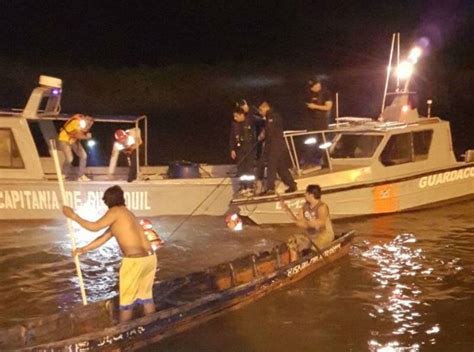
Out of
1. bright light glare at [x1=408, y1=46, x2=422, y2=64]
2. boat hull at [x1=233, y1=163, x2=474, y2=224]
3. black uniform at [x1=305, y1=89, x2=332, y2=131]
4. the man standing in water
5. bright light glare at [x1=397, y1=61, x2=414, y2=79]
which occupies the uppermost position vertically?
bright light glare at [x1=408, y1=46, x2=422, y2=64]

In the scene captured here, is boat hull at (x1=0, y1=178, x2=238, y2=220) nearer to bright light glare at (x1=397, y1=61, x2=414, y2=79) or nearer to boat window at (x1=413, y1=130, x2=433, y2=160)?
boat window at (x1=413, y1=130, x2=433, y2=160)

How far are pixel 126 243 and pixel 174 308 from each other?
3.67 feet

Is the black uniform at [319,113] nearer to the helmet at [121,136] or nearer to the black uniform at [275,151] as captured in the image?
the black uniform at [275,151]

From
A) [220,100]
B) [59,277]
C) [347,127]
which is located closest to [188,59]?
[220,100]

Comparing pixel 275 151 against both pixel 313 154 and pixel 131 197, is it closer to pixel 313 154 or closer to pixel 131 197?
pixel 313 154

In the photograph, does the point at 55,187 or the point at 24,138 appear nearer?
the point at 55,187

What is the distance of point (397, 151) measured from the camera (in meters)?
16.9

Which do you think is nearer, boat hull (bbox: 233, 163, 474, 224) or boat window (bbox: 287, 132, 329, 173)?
boat hull (bbox: 233, 163, 474, 224)

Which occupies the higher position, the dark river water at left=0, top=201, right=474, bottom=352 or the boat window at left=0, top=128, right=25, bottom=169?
the boat window at left=0, top=128, right=25, bottom=169

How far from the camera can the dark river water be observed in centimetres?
995

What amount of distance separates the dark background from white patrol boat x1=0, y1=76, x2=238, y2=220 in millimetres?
11958

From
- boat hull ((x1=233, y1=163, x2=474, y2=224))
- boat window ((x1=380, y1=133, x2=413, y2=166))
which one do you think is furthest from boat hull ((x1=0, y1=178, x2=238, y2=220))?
boat window ((x1=380, y1=133, x2=413, y2=166))

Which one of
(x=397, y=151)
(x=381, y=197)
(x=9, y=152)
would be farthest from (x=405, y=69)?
(x=9, y=152)

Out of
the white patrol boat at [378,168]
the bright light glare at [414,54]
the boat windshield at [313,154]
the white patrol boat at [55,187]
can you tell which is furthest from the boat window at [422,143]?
the white patrol boat at [55,187]
